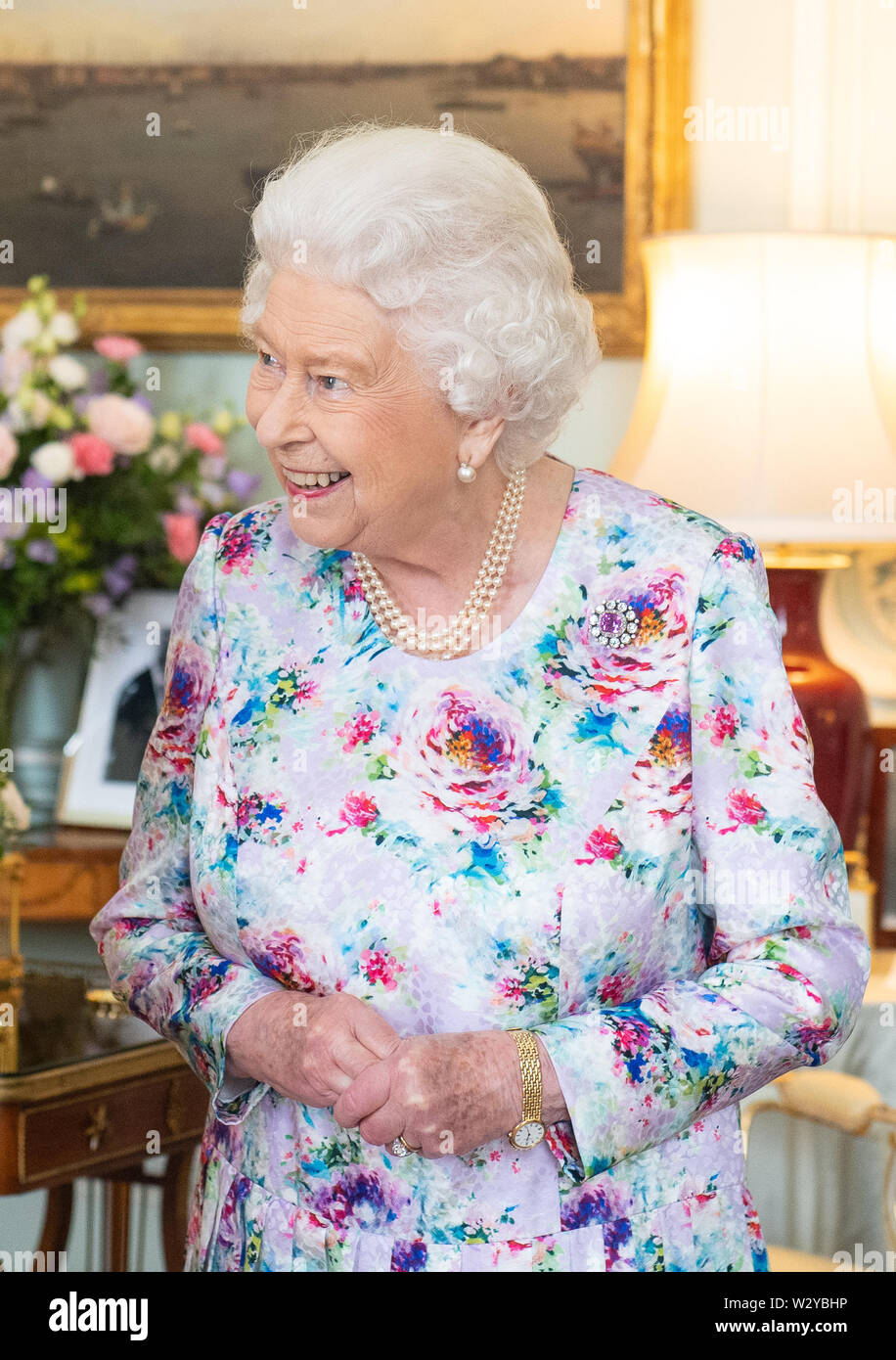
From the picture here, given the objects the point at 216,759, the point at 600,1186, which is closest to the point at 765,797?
the point at 600,1186

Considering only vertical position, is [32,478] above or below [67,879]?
above

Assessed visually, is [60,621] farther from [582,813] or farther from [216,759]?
[582,813]

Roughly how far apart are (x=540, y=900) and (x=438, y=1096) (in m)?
0.18

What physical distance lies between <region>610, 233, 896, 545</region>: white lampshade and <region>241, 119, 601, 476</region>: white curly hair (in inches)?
30.3

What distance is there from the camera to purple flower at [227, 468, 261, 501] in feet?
7.79

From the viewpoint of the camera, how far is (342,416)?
1258 mm

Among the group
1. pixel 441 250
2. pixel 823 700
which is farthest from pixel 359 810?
pixel 823 700

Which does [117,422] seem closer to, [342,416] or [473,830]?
[342,416]

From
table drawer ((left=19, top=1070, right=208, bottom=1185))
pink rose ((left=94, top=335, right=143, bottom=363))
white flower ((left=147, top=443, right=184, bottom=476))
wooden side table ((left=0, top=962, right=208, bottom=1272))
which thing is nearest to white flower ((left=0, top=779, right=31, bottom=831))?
wooden side table ((left=0, top=962, right=208, bottom=1272))

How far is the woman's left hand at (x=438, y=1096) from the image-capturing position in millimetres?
1158

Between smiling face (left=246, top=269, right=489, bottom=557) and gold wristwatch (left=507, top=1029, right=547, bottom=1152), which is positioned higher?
smiling face (left=246, top=269, right=489, bottom=557)

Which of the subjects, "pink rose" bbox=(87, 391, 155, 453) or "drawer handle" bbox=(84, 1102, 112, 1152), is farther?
"pink rose" bbox=(87, 391, 155, 453)

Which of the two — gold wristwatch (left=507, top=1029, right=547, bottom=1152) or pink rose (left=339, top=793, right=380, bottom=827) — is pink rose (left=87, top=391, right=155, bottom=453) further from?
gold wristwatch (left=507, top=1029, right=547, bottom=1152)

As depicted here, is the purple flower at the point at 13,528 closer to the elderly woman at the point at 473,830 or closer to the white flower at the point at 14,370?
the white flower at the point at 14,370
